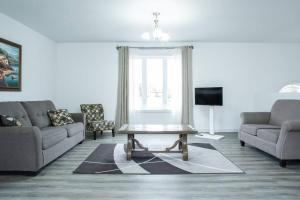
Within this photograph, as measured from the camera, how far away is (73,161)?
339 cm

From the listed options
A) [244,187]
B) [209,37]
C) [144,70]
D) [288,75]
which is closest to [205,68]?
[209,37]

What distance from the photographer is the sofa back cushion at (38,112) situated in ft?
12.7

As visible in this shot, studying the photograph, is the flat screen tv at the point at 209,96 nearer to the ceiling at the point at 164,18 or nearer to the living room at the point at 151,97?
the living room at the point at 151,97

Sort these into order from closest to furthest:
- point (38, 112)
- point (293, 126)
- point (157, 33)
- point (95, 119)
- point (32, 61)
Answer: point (293, 126), point (157, 33), point (38, 112), point (32, 61), point (95, 119)

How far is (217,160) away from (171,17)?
2606 mm

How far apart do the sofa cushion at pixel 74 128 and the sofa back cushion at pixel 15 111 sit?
639 mm

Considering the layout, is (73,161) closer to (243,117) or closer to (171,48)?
(243,117)

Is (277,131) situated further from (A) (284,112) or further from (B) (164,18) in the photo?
(B) (164,18)

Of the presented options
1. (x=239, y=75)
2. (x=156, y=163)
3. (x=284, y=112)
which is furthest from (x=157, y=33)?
(x=239, y=75)

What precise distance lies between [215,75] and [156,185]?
13.9ft

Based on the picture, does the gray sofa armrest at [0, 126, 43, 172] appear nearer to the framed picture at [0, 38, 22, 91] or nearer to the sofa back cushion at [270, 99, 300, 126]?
the framed picture at [0, 38, 22, 91]

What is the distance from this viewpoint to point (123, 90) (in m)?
5.84

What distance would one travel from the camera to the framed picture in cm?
374

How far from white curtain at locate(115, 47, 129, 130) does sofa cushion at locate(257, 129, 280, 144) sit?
129 inches
